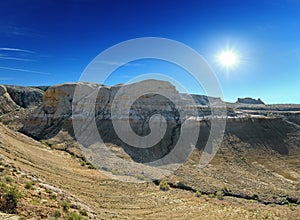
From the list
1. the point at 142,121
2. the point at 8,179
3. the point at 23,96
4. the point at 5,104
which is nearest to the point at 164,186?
the point at 8,179

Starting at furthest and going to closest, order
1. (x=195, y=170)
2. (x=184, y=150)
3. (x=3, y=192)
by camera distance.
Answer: (x=184, y=150), (x=195, y=170), (x=3, y=192)

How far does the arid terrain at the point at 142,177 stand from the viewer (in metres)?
12.6

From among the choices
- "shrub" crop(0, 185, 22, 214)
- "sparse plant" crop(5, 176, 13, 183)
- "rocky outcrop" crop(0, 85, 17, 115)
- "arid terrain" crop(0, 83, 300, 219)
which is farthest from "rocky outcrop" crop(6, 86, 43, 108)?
"shrub" crop(0, 185, 22, 214)

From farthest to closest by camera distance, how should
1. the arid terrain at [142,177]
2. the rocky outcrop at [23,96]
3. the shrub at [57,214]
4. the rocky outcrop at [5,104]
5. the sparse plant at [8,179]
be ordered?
the rocky outcrop at [23,96] < the rocky outcrop at [5,104] < the arid terrain at [142,177] < the sparse plant at [8,179] < the shrub at [57,214]

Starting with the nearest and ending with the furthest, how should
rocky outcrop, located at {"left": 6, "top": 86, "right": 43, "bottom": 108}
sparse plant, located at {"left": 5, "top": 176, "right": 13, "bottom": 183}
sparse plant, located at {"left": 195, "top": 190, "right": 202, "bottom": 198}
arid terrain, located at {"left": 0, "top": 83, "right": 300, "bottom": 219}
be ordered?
sparse plant, located at {"left": 5, "top": 176, "right": 13, "bottom": 183} < arid terrain, located at {"left": 0, "top": 83, "right": 300, "bottom": 219} < sparse plant, located at {"left": 195, "top": 190, "right": 202, "bottom": 198} < rocky outcrop, located at {"left": 6, "top": 86, "right": 43, "bottom": 108}

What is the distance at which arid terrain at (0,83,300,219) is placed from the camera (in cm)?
1262

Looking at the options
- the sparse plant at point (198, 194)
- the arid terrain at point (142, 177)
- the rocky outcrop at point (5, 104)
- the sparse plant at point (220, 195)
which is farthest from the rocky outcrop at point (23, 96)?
the sparse plant at point (220, 195)

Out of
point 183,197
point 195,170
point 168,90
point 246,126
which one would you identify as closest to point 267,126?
point 246,126

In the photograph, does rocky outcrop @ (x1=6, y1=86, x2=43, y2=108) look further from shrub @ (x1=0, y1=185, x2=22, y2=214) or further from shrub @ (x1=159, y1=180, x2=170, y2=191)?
shrub @ (x1=0, y1=185, x2=22, y2=214)

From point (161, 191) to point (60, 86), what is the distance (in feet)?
88.6

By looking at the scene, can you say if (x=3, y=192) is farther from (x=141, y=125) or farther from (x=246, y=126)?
(x=246, y=126)

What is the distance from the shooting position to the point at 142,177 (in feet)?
79.2

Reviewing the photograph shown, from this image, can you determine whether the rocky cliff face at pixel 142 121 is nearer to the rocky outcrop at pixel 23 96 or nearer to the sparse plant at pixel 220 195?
the sparse plant at pixel 220 195

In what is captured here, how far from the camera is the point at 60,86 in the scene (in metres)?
42.0
